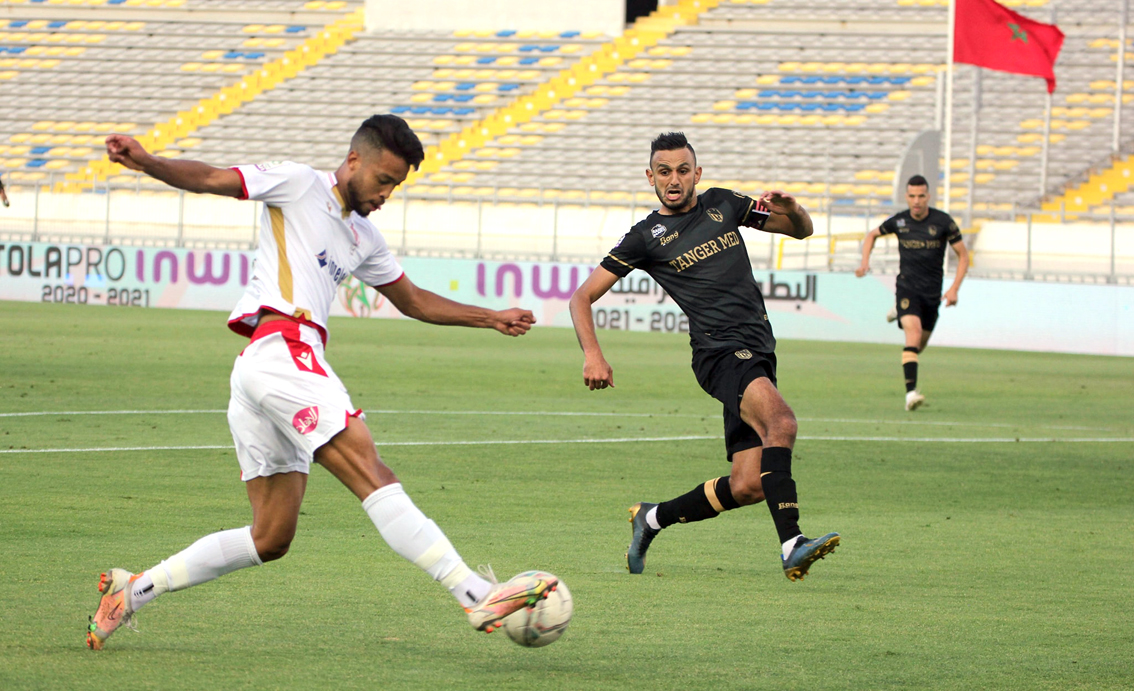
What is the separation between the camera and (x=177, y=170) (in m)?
4.56

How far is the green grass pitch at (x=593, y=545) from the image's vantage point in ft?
15.8

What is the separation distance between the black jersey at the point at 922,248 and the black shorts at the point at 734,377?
9.05 metres

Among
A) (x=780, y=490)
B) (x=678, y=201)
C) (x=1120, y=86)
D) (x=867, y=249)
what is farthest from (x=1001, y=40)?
(x=780, y=490)

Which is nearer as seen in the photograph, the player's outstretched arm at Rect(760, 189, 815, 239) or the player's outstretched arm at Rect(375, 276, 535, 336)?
the player's outstretched arm at Rect(375, 276, 535, 336)

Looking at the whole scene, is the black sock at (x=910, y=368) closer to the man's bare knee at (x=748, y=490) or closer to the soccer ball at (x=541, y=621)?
the man's bare knee at (x=748, y=490)

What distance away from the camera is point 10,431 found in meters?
10.9

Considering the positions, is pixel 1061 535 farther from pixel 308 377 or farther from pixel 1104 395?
pixel 1104 395

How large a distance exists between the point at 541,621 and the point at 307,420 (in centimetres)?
100

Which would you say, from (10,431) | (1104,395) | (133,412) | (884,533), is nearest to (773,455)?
(884,533)

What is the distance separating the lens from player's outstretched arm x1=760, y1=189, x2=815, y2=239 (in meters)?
6.80

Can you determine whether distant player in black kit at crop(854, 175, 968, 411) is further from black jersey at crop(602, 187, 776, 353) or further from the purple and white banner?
the purple and white banner

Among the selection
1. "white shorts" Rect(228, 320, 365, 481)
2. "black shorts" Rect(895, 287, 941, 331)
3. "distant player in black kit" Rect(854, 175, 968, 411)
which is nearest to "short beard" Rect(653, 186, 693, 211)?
"white shorts" Rect(228, 320, 365, 481)

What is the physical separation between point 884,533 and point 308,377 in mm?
4230

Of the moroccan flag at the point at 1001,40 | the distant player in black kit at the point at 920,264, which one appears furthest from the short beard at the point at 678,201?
the moroccan flag at the point at 1001,40
